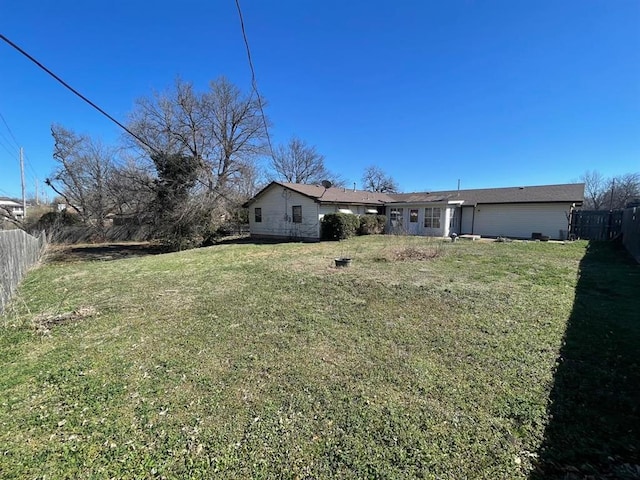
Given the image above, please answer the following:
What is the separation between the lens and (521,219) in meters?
18.3

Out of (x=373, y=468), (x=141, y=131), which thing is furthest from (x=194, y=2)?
(x=141, y=131)

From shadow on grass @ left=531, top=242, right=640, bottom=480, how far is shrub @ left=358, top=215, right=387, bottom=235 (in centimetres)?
1341

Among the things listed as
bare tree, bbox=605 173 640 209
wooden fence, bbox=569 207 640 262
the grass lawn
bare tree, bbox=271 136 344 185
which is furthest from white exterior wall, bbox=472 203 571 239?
bare tree, bbox=605 173 640 209

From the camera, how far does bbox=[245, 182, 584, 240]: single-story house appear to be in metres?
17.4

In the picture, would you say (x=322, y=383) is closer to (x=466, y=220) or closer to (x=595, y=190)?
(x=466, y=220)

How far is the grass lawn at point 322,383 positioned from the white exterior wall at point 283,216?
1156cm

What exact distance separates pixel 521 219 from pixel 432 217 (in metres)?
5.39

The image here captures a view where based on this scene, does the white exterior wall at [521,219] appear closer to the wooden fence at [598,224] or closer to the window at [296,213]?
the wooden fence at [598,224]

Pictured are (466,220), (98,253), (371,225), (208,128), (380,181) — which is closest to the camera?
(98,253)

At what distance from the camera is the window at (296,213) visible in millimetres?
18562

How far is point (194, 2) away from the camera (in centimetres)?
629

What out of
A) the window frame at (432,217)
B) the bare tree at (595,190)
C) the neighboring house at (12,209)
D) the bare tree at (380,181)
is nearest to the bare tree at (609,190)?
the bare tree at (595,190)

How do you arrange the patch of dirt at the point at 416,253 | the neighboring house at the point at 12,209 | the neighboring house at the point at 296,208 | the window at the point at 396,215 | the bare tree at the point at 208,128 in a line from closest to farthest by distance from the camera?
the patch of dirt at the point at 416,253 → the neighboring house at the point at 296,208 → the bare tree at the point at 208,128 → the window at the point at 396,215 → the neighboring house at the point at 12,209

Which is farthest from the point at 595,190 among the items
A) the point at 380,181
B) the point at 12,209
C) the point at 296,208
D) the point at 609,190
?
the point at 12,209
